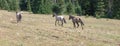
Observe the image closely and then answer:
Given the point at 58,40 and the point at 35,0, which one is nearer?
the point at 58,40

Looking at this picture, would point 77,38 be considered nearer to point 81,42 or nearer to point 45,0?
point 81,42

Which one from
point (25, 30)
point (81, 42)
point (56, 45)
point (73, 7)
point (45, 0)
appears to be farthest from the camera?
point (73, 7)

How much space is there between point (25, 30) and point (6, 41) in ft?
21.8

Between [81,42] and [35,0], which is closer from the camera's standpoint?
[81,42]

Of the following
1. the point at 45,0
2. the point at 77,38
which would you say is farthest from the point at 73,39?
the point at 45,0

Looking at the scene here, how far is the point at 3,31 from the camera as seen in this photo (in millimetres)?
29391

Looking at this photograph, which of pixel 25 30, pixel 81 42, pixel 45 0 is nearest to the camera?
pixel 81 42

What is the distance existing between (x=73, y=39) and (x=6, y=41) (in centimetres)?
596

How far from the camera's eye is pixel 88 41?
27562 millimetres

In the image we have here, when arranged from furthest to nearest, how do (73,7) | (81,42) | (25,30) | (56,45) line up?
(73,7) < (25,30) < (81,42) < (56,45)

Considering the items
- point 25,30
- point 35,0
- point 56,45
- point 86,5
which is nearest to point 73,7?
point 86,5

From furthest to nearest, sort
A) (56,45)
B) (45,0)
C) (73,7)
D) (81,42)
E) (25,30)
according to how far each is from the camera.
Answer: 1. (73,7)
2. (45,0)
3. (25,30)
4. (81,42)
5. (56,45)

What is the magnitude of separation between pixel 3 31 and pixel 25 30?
8.97ft

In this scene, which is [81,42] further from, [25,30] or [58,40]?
[25,30]
